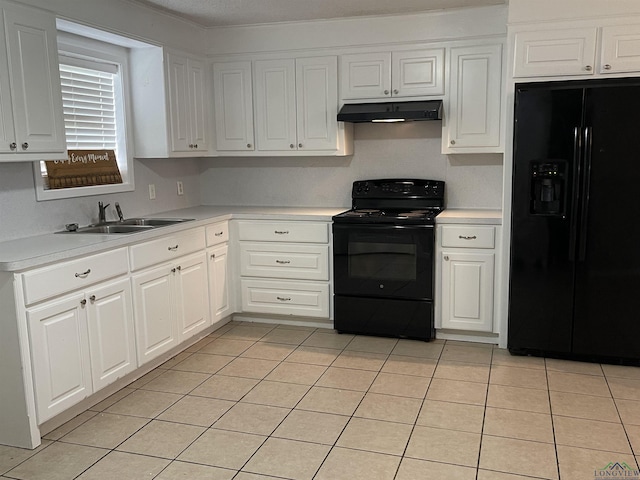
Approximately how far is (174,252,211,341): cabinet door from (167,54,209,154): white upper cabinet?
0.91 m

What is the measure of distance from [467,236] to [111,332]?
2.32m

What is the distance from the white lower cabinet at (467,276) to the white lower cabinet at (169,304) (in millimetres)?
1642

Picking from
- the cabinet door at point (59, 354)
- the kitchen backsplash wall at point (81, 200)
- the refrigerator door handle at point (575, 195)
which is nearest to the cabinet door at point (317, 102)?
the kitchen backsplash wall at point (81, 200)

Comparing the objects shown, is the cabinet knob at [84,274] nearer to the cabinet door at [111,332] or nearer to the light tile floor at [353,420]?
the cabinet door at [111,332]

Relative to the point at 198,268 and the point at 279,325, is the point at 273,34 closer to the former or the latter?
Result: the point at 198,268

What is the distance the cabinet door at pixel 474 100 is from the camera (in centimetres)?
407

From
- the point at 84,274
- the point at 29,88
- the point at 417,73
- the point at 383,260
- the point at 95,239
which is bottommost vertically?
the point at 383,260

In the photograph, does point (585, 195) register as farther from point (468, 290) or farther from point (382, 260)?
point (382, 260)

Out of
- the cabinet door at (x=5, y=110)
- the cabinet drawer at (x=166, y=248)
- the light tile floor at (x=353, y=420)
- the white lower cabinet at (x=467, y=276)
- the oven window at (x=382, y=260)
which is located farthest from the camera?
the oven window at (x=382, y=260)

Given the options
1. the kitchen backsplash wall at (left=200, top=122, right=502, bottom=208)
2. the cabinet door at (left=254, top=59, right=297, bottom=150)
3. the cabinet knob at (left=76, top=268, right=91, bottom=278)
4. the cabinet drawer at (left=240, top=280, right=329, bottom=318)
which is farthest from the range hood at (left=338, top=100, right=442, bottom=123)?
the cabinet knob at (left=76, top=268, right=91, bottom=278)

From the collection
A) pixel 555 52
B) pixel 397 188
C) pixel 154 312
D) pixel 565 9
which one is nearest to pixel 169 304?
pixel 154 312

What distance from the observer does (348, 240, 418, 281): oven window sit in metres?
4.09

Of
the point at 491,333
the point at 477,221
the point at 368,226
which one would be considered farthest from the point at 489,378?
the point at 368,226

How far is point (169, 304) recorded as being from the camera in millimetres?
3719
